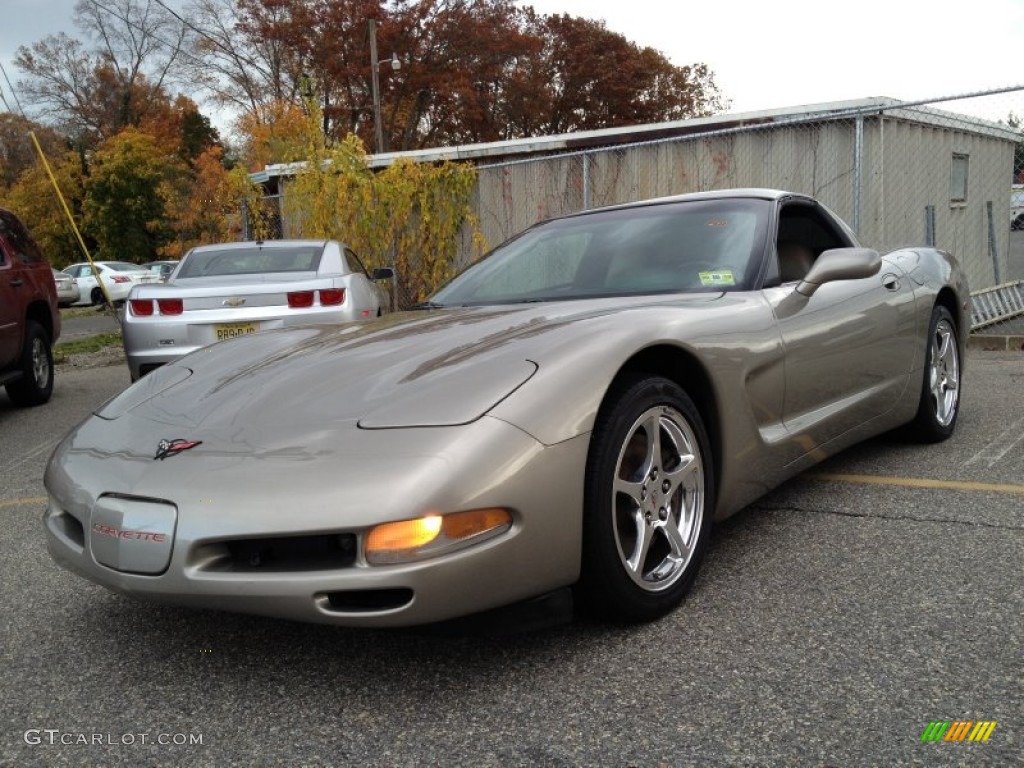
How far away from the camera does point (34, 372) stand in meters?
7.31

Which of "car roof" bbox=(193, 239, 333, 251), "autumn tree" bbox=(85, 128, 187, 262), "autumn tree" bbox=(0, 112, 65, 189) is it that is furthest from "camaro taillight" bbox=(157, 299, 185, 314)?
"autumn tree" bbox=(0, 112, 65, 189)

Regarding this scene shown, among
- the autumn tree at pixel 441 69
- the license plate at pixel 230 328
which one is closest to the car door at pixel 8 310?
the license plate at pixel 230 328

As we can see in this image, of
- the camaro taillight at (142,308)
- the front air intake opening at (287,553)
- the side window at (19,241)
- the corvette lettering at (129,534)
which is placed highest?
the side window at (19,241)

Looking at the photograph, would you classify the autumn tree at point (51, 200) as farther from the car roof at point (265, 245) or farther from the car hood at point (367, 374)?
the car hood at point (367, 374)

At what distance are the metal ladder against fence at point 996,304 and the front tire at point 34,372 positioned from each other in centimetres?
878

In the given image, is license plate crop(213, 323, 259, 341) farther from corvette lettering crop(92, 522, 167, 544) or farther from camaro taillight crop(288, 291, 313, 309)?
corvette lettering crop(92, 522, 167, 544)

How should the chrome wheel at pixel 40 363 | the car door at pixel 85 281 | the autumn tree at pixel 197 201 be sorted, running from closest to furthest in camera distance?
the chrome wheel at pixel 40 363
the car door at pixel 85 281
the autumn tree at pixel 197 201

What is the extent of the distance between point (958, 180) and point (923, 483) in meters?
9.11

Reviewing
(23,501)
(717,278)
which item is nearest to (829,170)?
(717,278)

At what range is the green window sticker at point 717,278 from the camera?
→ 3.15 metres

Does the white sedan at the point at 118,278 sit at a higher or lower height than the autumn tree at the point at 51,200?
lower

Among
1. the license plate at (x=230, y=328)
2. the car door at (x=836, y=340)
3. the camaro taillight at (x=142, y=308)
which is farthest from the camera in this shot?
the camaro taillight at (x=142, y=308)

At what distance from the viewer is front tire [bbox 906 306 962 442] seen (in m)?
4.21

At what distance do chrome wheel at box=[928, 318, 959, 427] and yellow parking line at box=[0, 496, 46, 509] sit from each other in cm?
416
